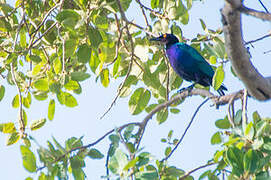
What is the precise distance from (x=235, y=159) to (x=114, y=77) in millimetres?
1584

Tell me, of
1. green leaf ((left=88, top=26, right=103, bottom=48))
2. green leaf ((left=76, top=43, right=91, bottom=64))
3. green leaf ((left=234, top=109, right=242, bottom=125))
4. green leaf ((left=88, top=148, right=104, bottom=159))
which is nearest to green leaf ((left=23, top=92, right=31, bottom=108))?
green leaf ((left=76, top=43, right=91, bottom=64))

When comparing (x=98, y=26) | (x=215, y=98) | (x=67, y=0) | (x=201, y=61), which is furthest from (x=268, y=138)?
(x=201, y=61)

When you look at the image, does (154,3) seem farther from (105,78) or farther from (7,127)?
(7,127)

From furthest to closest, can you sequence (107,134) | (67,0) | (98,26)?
(67,0) → (98,26) → (107,134)

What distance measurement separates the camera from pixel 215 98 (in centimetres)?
306

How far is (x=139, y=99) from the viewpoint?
11.7ft

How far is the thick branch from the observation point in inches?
74.4

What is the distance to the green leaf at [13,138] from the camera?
3.22 metres

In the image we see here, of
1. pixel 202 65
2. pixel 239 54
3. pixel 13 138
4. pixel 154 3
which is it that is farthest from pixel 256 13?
pixel 202 65

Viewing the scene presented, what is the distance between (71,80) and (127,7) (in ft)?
2.62

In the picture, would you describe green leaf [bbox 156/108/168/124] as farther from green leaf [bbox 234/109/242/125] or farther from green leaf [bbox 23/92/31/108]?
green leaf [bbox 23/92/31/108]

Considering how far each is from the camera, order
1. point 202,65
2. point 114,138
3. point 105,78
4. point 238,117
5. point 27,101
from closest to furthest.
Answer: point 114,138
point 238,117
point 105,78
point 27,101
point 202,65

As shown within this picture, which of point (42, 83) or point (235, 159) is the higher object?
point (42, 83)

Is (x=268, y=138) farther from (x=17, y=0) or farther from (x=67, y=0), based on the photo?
(x=17, y=0)
